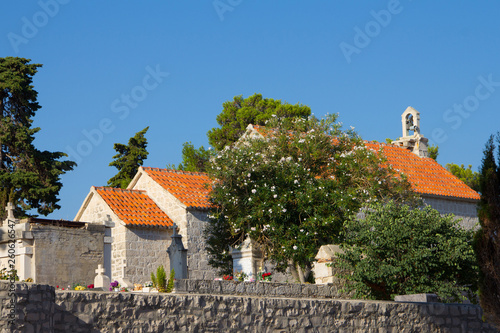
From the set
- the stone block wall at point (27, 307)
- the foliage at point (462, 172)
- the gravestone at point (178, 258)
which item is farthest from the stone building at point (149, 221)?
the foliage at point (462, 172)

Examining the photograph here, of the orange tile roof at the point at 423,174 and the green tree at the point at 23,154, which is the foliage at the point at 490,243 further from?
the green tree at the point at 23,154

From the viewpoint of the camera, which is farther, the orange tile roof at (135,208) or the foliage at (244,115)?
the foliage at (244,115)

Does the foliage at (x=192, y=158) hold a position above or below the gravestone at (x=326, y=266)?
above

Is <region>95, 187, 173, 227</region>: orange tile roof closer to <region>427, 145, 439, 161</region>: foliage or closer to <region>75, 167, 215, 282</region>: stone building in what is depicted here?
<region>75, 167, 215, 282</region>: stone building

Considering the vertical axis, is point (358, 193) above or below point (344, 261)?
above

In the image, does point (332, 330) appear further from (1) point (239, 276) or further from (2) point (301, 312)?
(1) point (239, 276)

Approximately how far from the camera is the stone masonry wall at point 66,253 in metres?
19.5

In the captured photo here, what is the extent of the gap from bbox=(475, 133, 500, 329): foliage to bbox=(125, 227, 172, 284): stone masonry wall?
1399 centimetres

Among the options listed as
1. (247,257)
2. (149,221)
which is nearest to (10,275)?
(247,257)

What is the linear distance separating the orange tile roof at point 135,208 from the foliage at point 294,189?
6.39ft

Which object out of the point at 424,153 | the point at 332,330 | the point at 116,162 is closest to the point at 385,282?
the point at 332,330

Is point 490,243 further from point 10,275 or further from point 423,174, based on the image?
point 423,174

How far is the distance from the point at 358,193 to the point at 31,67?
61.2ft

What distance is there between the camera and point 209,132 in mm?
41562
